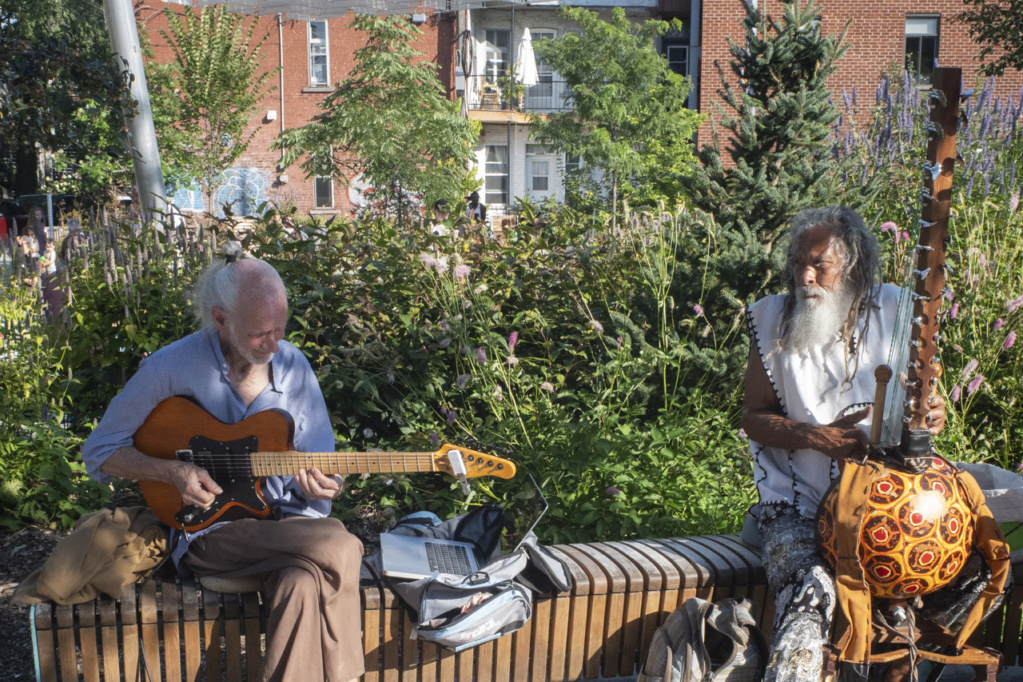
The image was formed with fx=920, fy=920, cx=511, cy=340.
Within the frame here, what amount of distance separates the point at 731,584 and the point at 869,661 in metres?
0.47

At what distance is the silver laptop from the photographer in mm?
2654

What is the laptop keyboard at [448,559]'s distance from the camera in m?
2.73

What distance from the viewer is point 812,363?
2.86 meters

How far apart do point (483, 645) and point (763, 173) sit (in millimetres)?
2686

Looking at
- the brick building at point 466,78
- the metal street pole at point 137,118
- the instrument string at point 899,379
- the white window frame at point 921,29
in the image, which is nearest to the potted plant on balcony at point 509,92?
the brick building at point 466,78

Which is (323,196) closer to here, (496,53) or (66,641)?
(496,53)

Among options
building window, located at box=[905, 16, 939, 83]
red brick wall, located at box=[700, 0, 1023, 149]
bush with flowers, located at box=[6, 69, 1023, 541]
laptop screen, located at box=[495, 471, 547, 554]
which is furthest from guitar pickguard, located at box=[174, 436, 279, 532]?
building window, located at box=[905, 16, 939, 83]

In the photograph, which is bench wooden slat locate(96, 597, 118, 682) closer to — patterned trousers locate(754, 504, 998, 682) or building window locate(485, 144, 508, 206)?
patterned trousers locate(754, 504, 998, 682)

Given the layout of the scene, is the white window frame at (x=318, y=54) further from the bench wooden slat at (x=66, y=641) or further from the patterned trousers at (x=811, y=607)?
the patterned trousers at (x=811, y=607)

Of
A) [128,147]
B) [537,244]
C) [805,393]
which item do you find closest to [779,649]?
[805,393]

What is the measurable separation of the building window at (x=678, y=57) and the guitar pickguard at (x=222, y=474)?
86.6ft

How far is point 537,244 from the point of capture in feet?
16.4

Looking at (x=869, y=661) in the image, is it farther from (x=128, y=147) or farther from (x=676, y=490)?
(x=128, y=147)

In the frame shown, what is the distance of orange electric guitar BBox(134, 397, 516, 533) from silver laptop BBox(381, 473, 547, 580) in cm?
27
